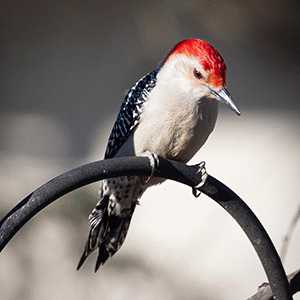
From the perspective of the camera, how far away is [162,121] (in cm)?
370

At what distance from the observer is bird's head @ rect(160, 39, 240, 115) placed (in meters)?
3.40

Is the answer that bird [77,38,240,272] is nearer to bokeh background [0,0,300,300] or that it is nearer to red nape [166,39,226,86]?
red nape [166,39,226,86]

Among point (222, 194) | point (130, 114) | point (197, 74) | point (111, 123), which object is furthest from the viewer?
point (111, 123)

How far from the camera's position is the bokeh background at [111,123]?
520cm

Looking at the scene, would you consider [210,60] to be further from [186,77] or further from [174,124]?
[174,124]

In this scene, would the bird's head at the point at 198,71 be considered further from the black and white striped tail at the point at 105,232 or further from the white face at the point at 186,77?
the black and white striped tail at the point at 105,232

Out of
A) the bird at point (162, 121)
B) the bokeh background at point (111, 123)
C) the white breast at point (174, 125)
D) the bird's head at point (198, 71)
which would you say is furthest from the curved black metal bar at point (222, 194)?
the bokeh background at point (111, 123)

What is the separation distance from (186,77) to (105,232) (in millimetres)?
637

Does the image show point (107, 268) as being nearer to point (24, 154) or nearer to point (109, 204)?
point (24, 154)

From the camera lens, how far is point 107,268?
17.3ft

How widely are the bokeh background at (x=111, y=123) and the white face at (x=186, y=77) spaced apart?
4.72 ft

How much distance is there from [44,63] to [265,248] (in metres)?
2.58

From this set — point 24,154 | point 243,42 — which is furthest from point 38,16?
point 243,42

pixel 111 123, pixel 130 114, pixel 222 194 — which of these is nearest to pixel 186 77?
pixel 130 114
